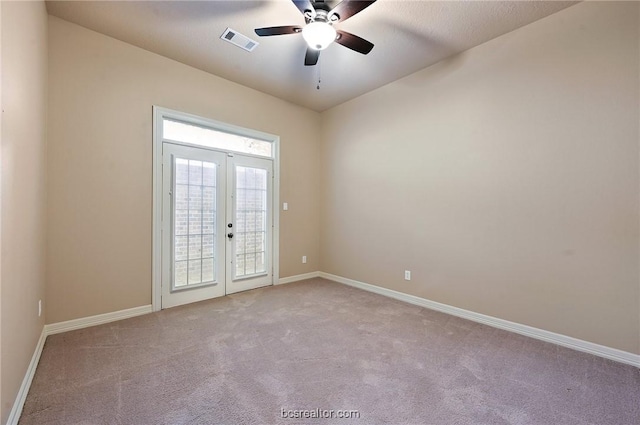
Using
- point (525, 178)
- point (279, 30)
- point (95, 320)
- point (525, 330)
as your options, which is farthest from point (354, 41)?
point (95, 320)

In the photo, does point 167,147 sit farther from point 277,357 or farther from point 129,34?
point 277,357

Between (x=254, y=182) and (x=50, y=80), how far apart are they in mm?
2461

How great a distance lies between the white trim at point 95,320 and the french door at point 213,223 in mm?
268

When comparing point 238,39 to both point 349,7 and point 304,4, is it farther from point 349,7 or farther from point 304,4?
point 349,7

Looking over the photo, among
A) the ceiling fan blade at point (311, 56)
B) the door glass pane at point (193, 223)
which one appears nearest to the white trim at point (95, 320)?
the door glass pane at point (193, 223)

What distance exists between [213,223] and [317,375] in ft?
8.39

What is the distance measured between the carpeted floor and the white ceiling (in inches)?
124

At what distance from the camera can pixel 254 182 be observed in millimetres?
4355

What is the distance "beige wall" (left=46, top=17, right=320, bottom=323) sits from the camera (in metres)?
2.79

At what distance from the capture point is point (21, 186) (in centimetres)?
190

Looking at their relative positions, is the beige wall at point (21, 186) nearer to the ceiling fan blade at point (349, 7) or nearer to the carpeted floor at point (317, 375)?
the carpeted floor at point (317, 375)

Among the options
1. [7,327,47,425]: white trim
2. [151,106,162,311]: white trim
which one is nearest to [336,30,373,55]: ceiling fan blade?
[151,106,162,311]: white trim

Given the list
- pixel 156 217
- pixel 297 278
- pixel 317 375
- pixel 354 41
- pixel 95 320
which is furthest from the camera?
pixel 297 278

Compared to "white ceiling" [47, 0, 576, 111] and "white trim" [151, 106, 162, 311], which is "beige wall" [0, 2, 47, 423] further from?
"white trim" [151, 106, 162, 311]
